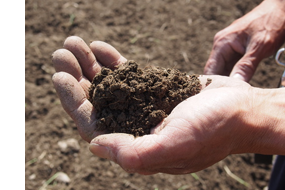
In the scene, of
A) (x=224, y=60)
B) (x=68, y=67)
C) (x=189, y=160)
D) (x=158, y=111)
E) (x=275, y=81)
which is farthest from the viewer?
(x=275, y=81)

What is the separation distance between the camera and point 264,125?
2.07 m

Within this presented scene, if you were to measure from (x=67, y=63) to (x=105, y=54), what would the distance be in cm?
43

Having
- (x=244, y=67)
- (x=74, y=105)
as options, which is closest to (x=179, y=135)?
(x=74, y=105)

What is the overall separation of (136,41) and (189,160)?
3.15m

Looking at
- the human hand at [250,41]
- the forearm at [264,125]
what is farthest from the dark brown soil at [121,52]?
the forearm at [264,125]

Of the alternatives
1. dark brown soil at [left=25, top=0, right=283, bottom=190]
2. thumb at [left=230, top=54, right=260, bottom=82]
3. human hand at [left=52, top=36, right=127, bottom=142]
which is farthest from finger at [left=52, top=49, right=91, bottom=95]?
thumb at [left=230, top=54, right=260, bottom=82]

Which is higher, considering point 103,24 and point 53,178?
point 103,24

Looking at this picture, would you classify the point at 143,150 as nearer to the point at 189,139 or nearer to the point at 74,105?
the point at 189,139

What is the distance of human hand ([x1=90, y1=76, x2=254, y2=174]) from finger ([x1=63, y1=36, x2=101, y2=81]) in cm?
95

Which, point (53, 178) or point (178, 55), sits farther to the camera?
point (178, 55)

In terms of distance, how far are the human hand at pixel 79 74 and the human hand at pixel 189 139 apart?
384 mm

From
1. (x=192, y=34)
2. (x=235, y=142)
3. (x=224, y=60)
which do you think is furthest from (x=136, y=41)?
(x=235, y=142)

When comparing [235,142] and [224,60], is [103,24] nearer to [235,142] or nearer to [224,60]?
[224,60]

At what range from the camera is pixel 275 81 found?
457 centimetres
